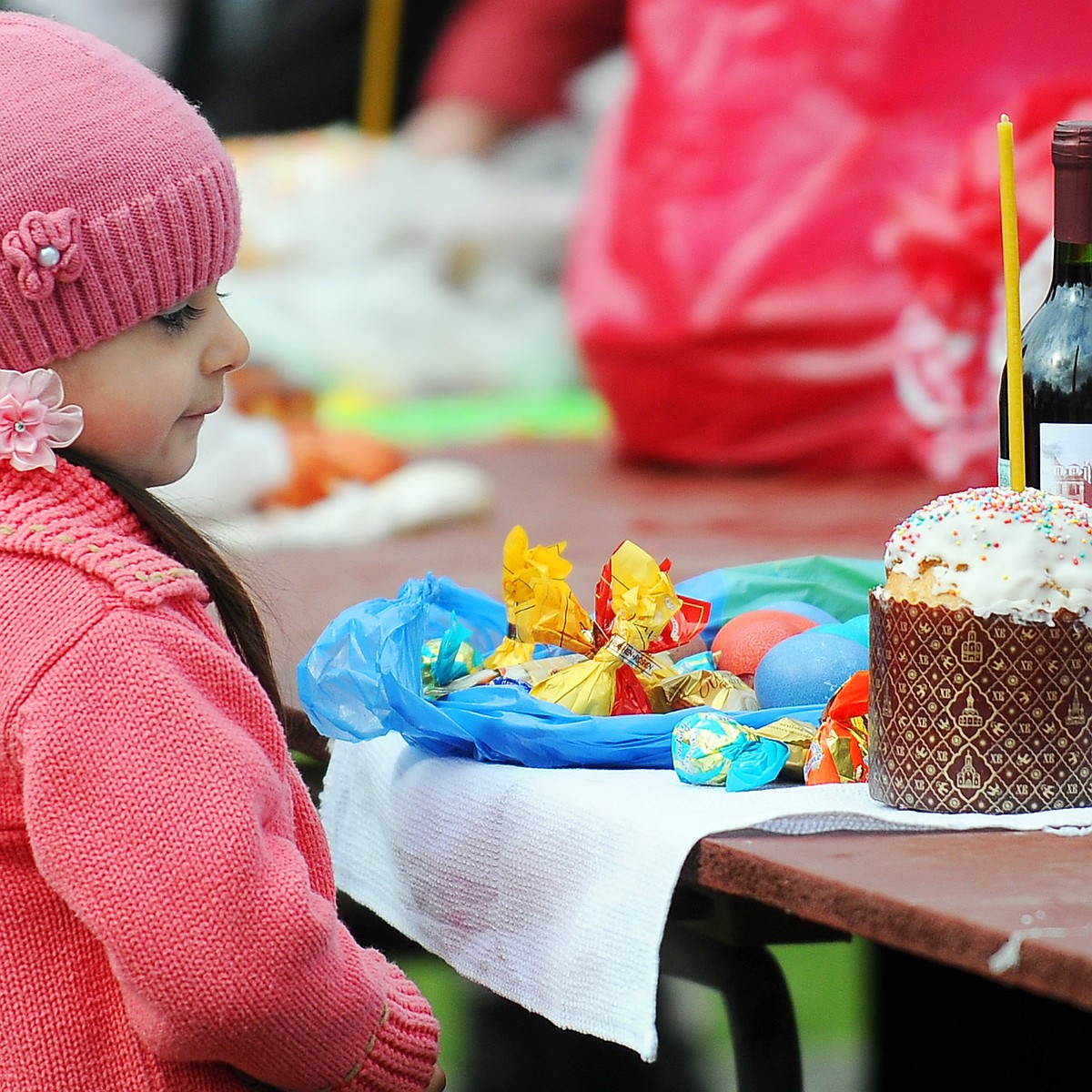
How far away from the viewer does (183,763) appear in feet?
3.01

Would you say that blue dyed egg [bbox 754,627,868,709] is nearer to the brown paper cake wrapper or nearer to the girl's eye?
the brown paper cake wrapper

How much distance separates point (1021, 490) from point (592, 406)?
3846 mm

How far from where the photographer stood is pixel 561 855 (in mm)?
1022

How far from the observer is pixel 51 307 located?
101cm

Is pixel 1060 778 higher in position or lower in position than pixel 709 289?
higher

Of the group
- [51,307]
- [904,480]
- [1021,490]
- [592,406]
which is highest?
[51,307]

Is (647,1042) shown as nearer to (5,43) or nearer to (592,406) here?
(5,43)

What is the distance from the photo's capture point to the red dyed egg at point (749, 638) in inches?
48.5

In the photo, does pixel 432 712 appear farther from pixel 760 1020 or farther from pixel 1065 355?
pixel 1065 355

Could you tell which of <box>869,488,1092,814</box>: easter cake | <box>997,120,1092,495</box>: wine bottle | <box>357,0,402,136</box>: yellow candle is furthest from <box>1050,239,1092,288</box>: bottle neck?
<box>357,0,402,136</box>: yellow candle

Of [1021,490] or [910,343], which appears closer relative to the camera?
[1021,490]

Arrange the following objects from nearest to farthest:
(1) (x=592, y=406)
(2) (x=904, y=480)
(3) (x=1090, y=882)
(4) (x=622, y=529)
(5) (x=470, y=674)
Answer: (3) (x=1090, y=882)
(5) (x=470, y=674)
(4) (x=622, y=529)
(2) (x=904, y=480)
(1) (x=592, y=406)

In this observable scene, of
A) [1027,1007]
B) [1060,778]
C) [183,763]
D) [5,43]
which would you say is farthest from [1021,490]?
[1027,1007]

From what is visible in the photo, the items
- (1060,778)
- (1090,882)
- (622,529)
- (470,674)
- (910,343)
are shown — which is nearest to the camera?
(1090,882)
